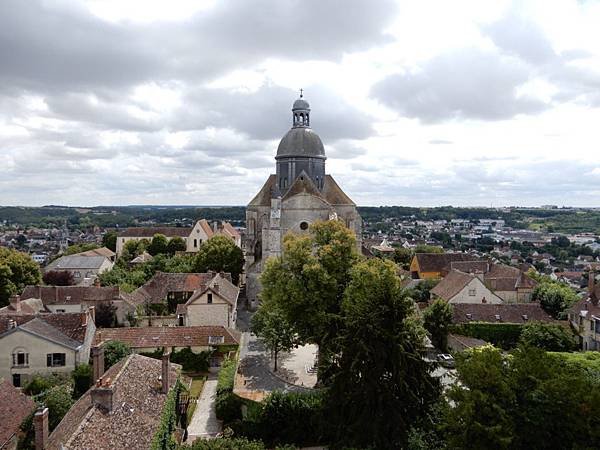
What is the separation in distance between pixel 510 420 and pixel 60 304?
41.7 m

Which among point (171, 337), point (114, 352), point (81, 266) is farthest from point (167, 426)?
point (81, 266)

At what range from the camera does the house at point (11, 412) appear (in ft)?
65.8

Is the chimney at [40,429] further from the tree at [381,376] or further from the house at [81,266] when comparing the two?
the house at [81,266]

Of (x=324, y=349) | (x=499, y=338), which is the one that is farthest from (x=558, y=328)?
(x=324, y=349)

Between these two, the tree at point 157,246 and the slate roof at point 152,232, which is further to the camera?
the slate roof at point 152,232

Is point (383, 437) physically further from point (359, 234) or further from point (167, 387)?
point (359, 234)

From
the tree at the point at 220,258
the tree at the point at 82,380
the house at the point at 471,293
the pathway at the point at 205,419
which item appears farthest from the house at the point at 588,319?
the tree at the point at 220,258

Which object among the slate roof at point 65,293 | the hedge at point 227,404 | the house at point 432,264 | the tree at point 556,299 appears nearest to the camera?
the hedge at point 227,404

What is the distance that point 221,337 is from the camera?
3488 cm

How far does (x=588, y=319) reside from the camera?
3647 cm

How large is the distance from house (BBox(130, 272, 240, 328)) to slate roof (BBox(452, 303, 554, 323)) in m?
18.6

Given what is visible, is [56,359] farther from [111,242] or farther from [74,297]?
[111,242]

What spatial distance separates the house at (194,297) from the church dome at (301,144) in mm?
15247

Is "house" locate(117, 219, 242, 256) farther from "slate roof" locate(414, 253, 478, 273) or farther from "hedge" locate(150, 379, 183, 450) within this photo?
"hedge" locate(150, 379, 183, 450)
